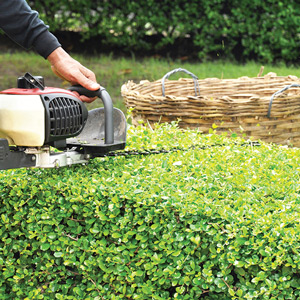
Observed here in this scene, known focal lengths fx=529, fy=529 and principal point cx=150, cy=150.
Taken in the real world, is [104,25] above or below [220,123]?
above

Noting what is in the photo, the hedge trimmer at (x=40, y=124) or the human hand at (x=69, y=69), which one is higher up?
the human hand at (x=69, y=69)

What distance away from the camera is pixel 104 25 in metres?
7.95

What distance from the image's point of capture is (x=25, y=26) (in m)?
2.23

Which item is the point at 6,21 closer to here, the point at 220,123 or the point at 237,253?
the point at 237,253

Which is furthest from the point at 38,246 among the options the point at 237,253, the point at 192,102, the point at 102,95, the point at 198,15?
the point at 198,15

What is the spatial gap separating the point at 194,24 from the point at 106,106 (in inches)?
224

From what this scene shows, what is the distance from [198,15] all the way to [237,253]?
20.7 ft

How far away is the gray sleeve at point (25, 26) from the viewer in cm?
220

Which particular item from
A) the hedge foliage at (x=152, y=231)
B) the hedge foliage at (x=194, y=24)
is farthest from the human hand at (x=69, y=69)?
the hedge foliage at (x=194, y=24)

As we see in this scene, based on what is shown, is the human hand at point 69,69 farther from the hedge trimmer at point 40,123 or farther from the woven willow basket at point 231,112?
the woven willow basket at point 231,112

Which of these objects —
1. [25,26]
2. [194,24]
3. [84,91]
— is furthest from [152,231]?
[194,24]

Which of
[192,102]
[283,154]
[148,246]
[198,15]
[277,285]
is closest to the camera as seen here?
[277,285]

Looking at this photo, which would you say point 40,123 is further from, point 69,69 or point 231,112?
point 231,112

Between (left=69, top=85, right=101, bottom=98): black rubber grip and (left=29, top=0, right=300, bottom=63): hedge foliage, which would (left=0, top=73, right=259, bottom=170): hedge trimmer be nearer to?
(left=69, top=85, right=101, bottom=98): black rubber grip
